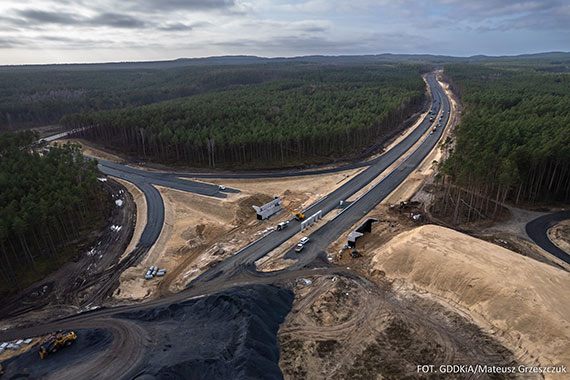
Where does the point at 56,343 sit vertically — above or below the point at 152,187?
below

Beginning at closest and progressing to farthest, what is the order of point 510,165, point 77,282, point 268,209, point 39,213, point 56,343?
1. point 56,343
2. point 77,282
3. point 39,213
4. point 510,165
5. point 268,209

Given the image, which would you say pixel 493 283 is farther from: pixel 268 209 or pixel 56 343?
pixel 56 343

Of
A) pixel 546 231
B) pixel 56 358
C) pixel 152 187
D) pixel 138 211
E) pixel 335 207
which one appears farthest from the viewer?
pixel 152 187

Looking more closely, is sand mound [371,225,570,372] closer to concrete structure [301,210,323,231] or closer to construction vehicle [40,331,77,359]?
concrete structure [301,210,323,231]

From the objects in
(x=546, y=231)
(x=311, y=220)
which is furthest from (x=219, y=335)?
(x=546, y=231)

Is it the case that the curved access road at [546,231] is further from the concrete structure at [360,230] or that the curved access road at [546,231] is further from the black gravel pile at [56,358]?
the black gravel pile at [56,358]

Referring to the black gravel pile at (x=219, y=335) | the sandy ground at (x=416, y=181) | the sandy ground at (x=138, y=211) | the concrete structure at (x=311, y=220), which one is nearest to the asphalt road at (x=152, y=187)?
the sandy ground at (x=138, y=211)
